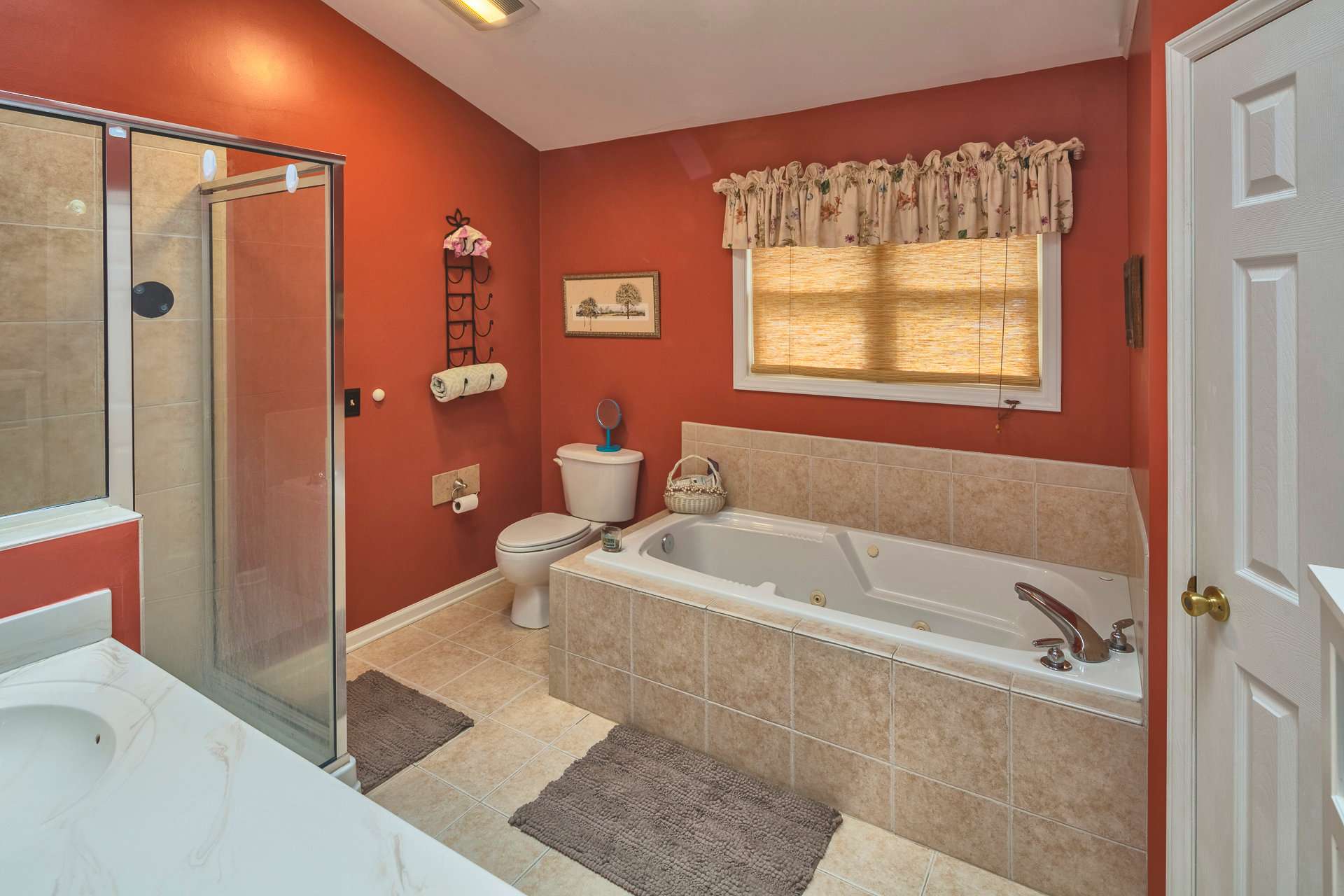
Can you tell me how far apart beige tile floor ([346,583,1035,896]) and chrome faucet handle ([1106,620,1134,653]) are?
0.67m

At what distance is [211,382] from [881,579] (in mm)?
2383

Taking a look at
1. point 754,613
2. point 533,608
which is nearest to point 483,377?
point 533,608

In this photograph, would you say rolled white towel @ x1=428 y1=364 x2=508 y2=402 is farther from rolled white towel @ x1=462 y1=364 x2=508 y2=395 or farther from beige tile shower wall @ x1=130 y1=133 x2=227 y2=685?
beige tile shower wall @ x1=130 y1=133 x2=227 y2=685

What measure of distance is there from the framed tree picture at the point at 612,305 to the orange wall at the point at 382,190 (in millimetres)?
246

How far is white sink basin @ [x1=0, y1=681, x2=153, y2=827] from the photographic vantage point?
40.6 inches

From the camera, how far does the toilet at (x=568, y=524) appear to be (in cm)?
318

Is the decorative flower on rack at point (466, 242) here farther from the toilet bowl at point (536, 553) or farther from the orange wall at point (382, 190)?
the toilet bowl at point (536, 553)

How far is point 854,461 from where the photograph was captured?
121 inches

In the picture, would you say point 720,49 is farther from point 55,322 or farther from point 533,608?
point 533,608

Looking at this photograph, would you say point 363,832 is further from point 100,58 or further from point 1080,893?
point 100,58

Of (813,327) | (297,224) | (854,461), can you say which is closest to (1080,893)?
(854,461)

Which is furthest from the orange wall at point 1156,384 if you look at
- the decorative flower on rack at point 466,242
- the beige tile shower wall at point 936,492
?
the decorative flower on rack at point 466,242

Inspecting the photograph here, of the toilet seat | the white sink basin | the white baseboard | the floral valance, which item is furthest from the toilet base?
the white sink basin

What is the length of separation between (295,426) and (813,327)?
213cm
